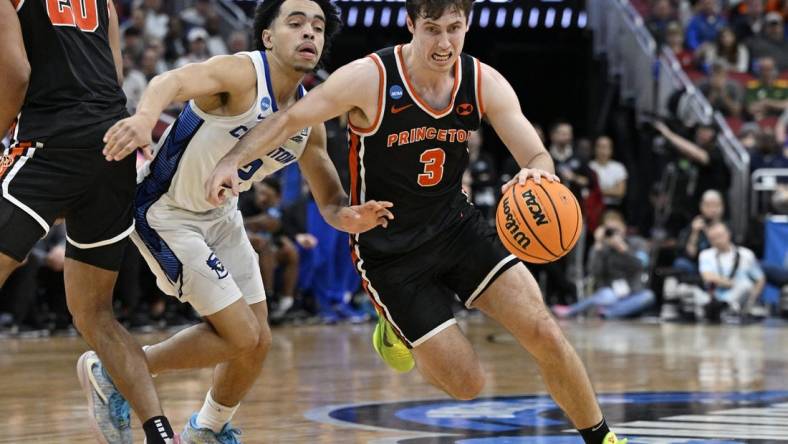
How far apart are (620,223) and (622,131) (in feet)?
11.7

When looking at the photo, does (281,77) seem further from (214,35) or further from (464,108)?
(214,35)

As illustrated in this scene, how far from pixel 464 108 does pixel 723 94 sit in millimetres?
12229

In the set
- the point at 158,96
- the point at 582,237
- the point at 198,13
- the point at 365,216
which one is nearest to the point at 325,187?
the point at 365,216

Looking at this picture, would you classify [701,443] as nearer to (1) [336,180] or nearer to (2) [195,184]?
(1) [336,180]

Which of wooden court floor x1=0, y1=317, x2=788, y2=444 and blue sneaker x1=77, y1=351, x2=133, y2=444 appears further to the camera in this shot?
wooden court floor x1=0, y1=317, x2=788, y2=444

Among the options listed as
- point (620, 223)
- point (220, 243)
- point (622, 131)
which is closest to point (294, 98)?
point (220, 243)

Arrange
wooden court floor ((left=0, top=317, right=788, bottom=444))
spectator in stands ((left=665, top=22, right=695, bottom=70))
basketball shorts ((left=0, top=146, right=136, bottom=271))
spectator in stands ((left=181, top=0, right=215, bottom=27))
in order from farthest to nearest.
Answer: spectator in stands ((left=665, top=22, right=695, bottom=70)), spectator in stands ((left=181, top=0, right=215, bottom=27)), wooden court floor ((left=0, top=317, right=788, bottom=444)), basketball shorts ((left=0, top=146, right=136, bottom=271))

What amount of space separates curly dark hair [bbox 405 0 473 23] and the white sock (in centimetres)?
166

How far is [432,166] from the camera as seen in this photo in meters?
4.89

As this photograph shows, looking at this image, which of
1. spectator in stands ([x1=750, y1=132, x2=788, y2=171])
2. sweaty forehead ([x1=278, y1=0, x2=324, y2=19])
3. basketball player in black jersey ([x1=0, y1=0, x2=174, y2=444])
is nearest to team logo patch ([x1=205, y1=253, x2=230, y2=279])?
basketball player in black jersey ([x1=0, y1=0, x2=174, y2=444])

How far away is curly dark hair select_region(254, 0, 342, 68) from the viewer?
513 centimetres

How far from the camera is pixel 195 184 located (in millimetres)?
5082

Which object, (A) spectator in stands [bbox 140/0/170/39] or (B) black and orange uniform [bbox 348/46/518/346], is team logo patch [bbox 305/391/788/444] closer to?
(B) black and orange uniform [bbox 348/46/518/346]

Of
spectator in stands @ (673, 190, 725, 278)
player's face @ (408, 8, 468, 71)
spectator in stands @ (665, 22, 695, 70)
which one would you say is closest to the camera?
player's face @ (408, 8, 468, 71)
